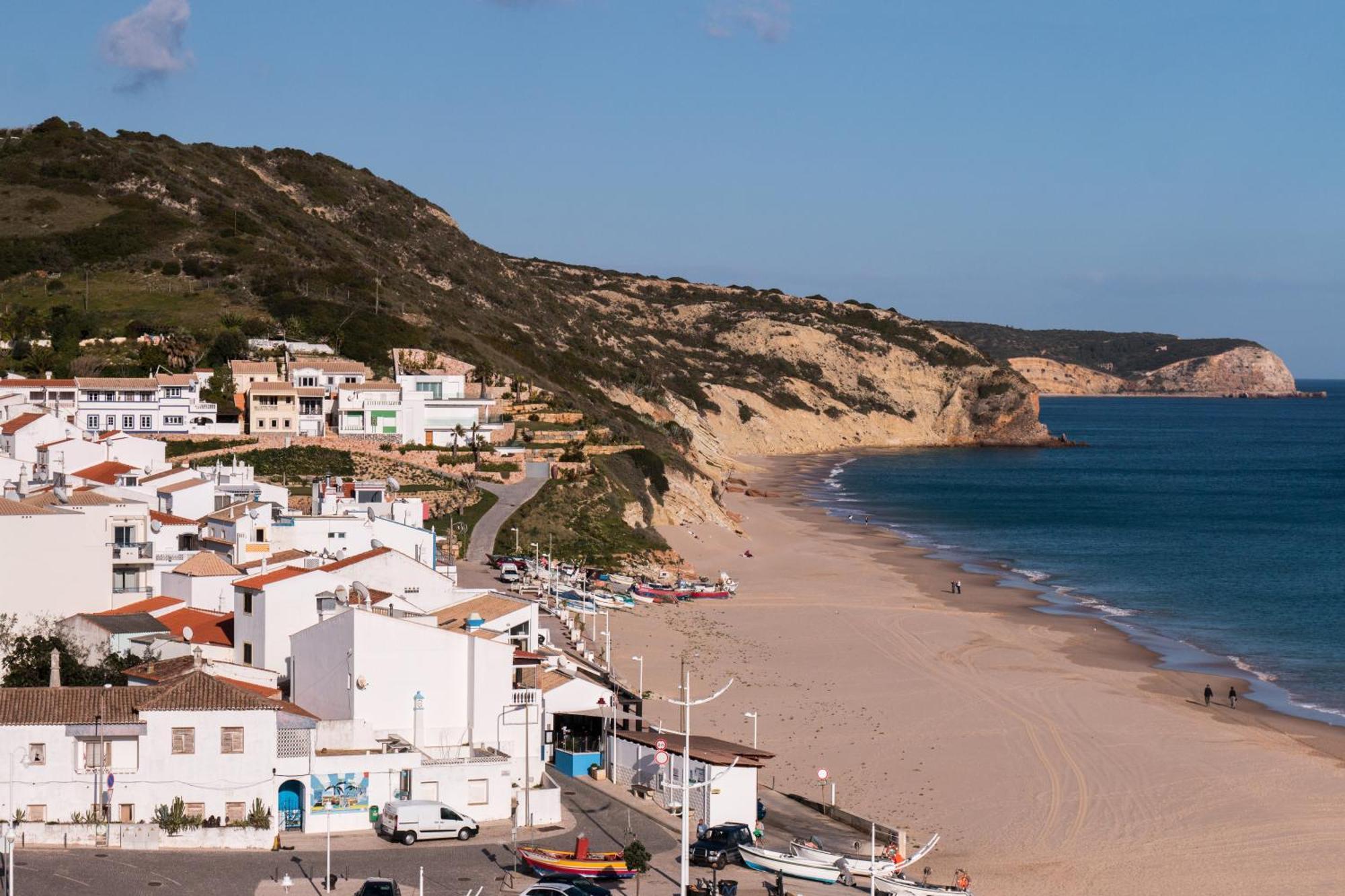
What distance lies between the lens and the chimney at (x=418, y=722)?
29.7 metres

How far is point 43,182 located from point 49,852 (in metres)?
102

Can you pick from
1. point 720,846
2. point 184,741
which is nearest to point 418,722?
point 184,741

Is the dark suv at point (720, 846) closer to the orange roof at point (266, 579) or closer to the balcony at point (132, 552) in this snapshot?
the orange roof at point (266, 579)

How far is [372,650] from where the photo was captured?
29.6m

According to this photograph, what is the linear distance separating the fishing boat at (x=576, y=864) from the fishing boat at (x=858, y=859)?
356 centimetres

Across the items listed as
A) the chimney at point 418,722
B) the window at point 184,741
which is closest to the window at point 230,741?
the window at point 184,741

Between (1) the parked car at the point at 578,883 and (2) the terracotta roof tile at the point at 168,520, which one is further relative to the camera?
(2) the terracotta roof tile at the point at 168,520

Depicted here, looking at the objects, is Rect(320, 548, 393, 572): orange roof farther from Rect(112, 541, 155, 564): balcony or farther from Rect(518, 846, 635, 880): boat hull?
Rect(518, 846, 635, 880): boat hull

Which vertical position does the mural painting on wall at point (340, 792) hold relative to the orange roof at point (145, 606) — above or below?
below

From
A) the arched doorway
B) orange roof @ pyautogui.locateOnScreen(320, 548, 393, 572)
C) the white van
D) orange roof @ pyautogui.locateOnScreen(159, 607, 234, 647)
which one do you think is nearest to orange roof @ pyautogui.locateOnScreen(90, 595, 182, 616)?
orange roof @ pyautogui.locateOnScreen(159, 607, 234, 647)

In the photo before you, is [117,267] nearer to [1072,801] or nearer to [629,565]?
[629,565]

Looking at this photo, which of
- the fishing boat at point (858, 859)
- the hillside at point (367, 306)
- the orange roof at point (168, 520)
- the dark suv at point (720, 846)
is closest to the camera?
the dark suv at point (720, 846)

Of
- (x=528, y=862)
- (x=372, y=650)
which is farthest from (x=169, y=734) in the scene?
(x=528, y=862)

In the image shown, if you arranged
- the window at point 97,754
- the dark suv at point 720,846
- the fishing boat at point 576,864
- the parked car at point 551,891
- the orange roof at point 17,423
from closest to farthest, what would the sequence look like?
the parked car at point 551,891 → the fishing boat at point 576,864 → the window at point 97,754 → the dark suv at point 720,846 → the orange roof at point 17,423
